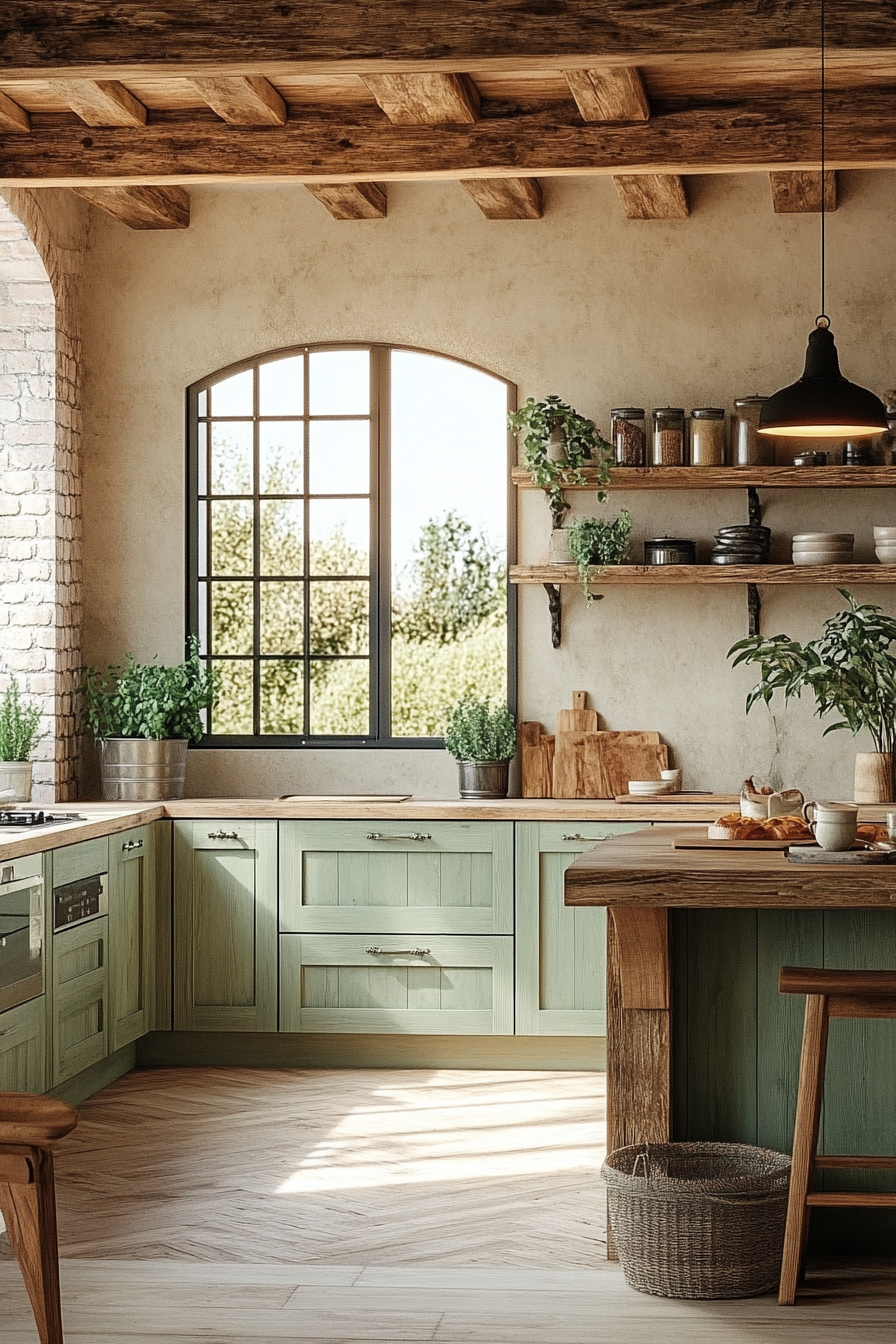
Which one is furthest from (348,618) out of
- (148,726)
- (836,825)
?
(836,825)

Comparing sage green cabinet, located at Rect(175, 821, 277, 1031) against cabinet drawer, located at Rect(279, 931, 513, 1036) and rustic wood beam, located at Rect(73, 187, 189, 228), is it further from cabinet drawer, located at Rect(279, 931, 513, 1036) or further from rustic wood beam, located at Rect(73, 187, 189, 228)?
rustic wood beam, located at Rect(73, 187, 189, 228)

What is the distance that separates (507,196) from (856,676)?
2263 millimetres

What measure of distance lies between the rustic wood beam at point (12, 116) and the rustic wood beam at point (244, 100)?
0.69 meters

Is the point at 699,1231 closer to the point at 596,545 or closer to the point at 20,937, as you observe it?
the point at 20,937

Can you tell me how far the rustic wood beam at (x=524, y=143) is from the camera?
511 centimetres

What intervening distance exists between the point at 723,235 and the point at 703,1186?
4128 mm

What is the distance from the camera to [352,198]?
6195 mm

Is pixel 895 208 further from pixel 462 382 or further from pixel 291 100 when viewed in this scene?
pixel 291 100

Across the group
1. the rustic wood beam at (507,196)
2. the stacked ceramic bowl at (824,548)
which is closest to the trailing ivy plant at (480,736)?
the stacked ceramic bowl at (824,548)

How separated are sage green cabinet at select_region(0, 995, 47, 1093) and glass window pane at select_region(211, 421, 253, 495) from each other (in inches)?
101

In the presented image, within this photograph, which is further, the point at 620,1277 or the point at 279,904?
the point at 279,904

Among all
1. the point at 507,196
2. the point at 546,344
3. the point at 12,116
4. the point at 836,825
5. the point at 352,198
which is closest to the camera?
the point at 836,825

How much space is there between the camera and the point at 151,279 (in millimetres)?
6613

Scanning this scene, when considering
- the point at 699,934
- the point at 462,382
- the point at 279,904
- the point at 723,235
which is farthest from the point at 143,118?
the point at 699,934
